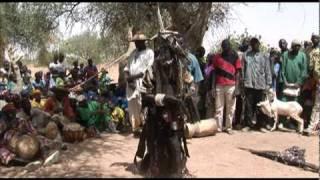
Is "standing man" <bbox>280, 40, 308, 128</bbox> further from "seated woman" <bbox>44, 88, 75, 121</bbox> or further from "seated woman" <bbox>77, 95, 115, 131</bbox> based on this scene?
"seated woman" <bbox>44, 88, 75, 121</bbox>

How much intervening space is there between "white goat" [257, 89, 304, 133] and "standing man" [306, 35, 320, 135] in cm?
21

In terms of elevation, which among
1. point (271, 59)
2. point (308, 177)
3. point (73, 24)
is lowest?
point (308, 177)

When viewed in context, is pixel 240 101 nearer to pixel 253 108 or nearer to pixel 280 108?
pixel 253 108

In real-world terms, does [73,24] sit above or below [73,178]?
above

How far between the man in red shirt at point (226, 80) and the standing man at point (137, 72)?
145 centimetres

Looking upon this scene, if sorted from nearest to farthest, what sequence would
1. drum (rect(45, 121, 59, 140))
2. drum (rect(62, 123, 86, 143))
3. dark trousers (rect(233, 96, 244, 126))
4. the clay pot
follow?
1. drum (rect(45, 121, 59, 140))
2. drum (rect(62, 123, 86, 143))
3. the clay pot
4. dark trousers (rect(233, 96, 244, 126))

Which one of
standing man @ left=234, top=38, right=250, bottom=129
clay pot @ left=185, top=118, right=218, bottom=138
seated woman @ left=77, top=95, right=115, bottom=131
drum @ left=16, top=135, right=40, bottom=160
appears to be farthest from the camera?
standing man @ left=234, top=38, right=250, bottom=129

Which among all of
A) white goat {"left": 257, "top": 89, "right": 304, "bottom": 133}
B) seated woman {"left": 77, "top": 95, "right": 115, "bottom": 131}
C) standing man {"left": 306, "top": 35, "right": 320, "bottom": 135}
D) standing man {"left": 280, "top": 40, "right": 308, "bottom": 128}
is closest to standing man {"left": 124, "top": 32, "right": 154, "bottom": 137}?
seated woman {"left": 77, "top": 95, "right": 115, "bottom": 131}

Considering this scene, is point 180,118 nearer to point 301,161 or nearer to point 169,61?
point 169,61

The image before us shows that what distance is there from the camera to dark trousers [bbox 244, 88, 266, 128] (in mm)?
10211

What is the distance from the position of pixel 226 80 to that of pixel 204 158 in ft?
6.77

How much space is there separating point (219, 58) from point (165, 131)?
3.20 m

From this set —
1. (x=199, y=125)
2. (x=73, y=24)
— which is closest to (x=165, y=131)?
(x=199, y=125)

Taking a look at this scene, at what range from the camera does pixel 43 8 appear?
46.9ft
